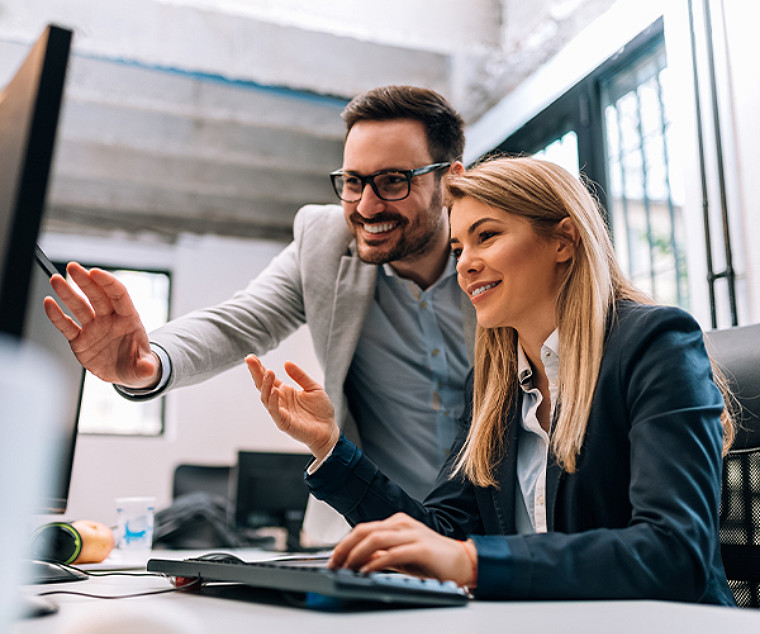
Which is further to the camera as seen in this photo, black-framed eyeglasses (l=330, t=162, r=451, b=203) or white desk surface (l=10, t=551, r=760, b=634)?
black-framed eyeglasses (l=330, t=162, r=451, b=203)

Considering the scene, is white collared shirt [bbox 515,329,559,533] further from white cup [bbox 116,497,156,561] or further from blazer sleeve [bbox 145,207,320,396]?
white cup [bbox 116,497,156,561]

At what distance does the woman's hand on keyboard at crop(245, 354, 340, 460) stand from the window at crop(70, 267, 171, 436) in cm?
569

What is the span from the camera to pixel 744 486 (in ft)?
3.62

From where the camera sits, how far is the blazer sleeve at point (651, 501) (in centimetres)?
73

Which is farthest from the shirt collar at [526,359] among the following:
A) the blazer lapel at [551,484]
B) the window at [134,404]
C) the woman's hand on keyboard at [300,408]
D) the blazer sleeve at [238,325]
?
the window at [134,404]

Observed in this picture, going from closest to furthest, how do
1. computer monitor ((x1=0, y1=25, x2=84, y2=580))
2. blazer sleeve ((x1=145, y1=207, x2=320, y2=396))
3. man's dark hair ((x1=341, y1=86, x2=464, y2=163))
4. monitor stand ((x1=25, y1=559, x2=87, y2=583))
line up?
computer monitor ((x1=0, y1=25, x2=84, y2=580)) → monitor stand ((x1=25, y1=559, x2=87, y2=583)) → blazer sleeve ((x1=145, y1=207, x2=320, y2=396)) → man's dark hair ((x1=341, y1=86, x2=464, y2=163))

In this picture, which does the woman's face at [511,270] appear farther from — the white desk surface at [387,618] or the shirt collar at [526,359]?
the white desk surface at [387,618]

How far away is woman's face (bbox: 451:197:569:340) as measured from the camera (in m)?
1.27

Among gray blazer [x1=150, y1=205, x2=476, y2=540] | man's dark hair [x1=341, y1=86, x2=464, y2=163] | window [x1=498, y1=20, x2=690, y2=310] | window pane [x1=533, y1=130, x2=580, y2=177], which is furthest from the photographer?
window pane [x1=533, y1=130, x2=580, y2=177]

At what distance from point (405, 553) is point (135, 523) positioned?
4.37ft

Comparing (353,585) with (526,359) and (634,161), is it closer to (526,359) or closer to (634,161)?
(526,359)

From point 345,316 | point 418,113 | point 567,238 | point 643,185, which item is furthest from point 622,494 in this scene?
point 643,185

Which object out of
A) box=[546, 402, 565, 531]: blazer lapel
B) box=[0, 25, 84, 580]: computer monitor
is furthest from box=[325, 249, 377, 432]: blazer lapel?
box=[0, 25, 84, 580]: computer monitor

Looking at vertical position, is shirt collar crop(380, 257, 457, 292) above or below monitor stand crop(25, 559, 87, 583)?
above
